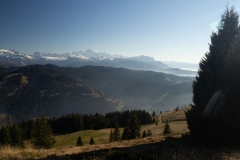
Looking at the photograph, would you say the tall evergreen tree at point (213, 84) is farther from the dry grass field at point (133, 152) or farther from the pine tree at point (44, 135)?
the pine tree at point (44, 135)

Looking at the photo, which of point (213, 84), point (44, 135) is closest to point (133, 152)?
point (213, 84)

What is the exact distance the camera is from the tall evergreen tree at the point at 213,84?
1239 cm

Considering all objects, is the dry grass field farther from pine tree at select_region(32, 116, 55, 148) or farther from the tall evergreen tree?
pine tree at select_region(32, 116, 55, 148)

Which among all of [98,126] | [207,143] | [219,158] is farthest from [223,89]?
[98,126]

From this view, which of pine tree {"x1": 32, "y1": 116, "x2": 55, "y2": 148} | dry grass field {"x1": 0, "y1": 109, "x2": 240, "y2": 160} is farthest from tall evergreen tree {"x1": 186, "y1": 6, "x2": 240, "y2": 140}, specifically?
pine tree {"x1": 32, "y1": 116, "x2": 55, "y2": 148}

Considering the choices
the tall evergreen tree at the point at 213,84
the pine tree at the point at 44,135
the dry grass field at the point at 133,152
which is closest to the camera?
the dry grass field at the point at 133,152

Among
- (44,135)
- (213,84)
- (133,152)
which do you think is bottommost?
(44,135)

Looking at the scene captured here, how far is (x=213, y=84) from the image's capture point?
43.9 ft

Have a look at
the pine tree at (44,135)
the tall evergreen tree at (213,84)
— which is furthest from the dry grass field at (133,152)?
the pine tree at (44,135)

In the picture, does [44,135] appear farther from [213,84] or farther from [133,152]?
[213,84]

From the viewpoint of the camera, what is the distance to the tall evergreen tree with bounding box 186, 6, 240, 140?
12391 mm

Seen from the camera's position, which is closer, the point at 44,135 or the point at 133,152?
the point at 133,152

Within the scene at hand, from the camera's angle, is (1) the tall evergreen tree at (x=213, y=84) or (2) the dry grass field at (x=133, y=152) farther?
(1) the tall evergreen tree at (x=213, y=84)

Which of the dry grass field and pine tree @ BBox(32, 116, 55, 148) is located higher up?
the dry grass field
